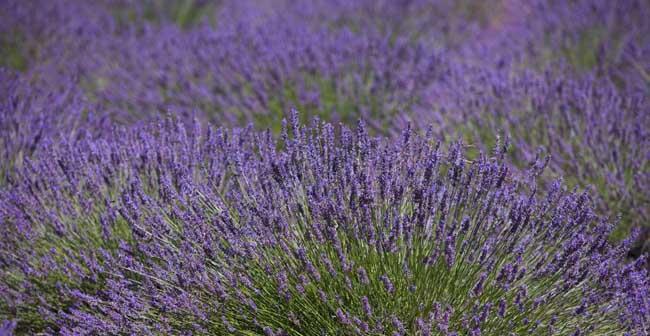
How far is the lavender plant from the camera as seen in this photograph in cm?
199

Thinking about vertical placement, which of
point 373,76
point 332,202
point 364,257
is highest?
point 373,76

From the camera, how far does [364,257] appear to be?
209cm

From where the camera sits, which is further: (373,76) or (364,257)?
(373,76)

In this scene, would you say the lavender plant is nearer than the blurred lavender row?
Yes

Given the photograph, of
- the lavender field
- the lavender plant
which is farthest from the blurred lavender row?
the lavender plant

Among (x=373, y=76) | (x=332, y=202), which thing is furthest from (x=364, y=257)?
(x=373, y=76)

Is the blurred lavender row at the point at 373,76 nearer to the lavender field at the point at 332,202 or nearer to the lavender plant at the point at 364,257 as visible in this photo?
the lavender field at the point at 332,202

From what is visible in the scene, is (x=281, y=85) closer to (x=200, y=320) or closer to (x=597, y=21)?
(x=200, y=320)

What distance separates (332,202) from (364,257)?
0.69 ft

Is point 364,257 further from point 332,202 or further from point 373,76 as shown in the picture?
point 373,76

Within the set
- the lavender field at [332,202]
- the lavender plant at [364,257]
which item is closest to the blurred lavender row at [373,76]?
the lavender field at [332,202]

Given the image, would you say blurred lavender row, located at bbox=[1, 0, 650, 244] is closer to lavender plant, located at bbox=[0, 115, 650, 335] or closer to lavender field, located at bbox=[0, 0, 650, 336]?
lavender field, located at bbox=[0, 0, 650, 336]

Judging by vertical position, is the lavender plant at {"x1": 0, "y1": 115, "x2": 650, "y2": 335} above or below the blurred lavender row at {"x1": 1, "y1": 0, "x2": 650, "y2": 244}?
below

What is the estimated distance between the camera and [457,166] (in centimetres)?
213
